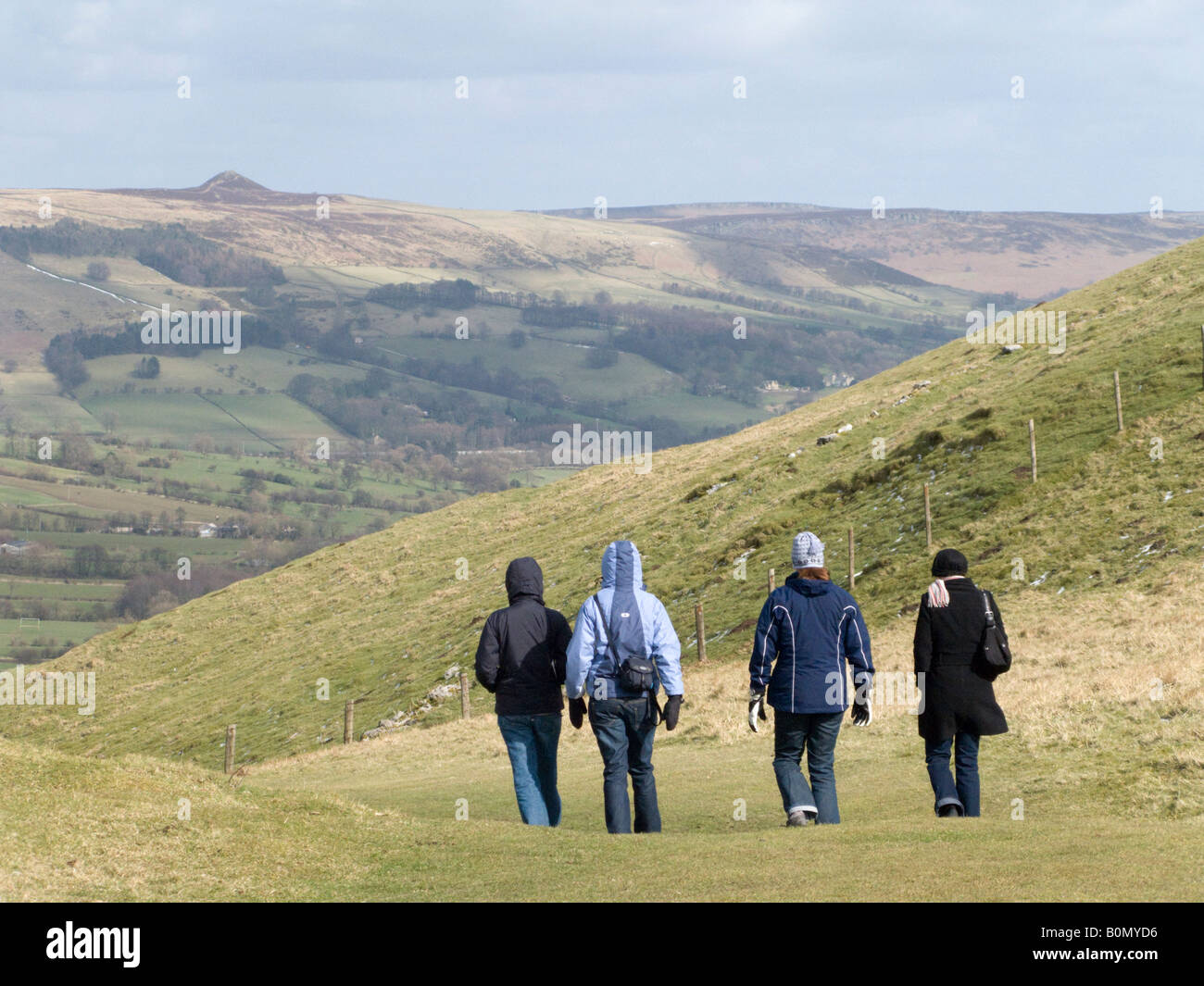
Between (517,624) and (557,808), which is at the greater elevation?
(517,624)

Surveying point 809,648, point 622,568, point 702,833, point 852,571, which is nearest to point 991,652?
point 809,648

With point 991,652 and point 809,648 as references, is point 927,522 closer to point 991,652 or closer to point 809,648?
point 991,652

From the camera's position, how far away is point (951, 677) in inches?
535

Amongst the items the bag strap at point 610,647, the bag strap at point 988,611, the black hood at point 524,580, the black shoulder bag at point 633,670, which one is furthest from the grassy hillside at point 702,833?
the black hood at point 524,580

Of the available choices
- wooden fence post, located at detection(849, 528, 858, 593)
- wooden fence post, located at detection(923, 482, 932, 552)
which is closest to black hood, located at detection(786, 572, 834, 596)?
wooden fence post, located at detection(849, 528, 858, 593)

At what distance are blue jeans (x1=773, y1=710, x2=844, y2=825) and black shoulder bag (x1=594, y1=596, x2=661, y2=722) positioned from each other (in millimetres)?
1380

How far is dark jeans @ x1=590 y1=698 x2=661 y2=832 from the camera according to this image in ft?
43.5

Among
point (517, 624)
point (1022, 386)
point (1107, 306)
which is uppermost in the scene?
point (1107, 306)

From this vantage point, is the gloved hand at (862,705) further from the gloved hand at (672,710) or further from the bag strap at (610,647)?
the bag strap at (610,647)

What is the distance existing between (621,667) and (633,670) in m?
0.19

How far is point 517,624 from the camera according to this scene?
14047 millimetres
